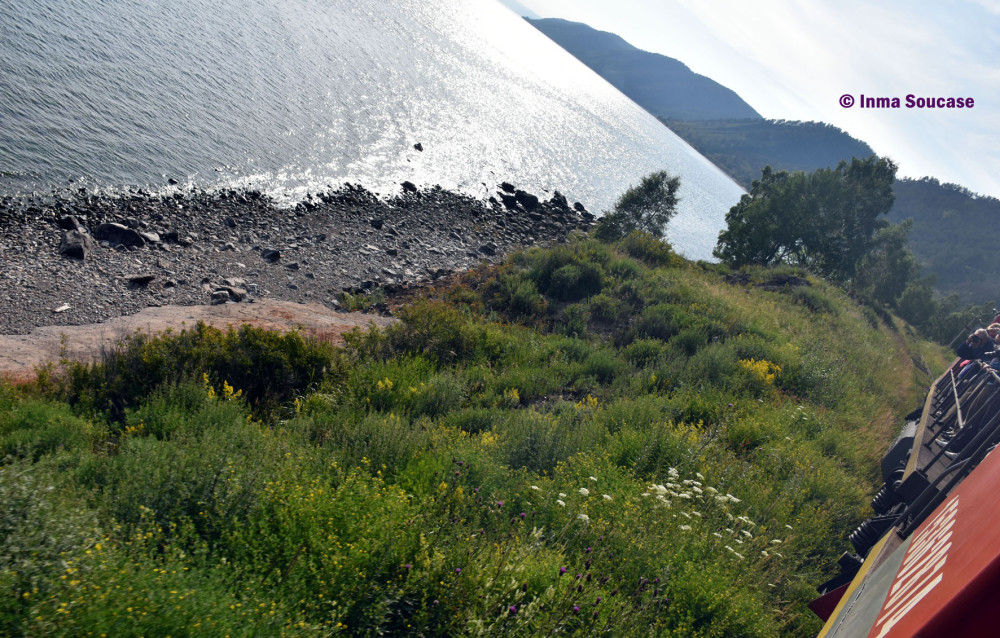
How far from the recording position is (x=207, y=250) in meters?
15.4

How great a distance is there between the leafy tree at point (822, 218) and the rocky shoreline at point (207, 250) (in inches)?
666

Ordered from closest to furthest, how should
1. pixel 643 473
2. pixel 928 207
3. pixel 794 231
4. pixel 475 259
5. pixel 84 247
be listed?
1. pixel 643 473
2. pixel 84 247
3. pixel 475 259
4. pixel 794 231
5. pixel 928 207

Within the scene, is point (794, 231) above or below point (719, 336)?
above

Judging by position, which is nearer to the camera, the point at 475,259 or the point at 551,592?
the point at 551,592

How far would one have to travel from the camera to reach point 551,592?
3.28 m

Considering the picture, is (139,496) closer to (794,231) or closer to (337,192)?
(337,192)

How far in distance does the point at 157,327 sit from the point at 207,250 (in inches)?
246

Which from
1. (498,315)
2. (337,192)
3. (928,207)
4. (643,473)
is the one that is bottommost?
(337,192)

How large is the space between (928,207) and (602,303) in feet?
Result: 340

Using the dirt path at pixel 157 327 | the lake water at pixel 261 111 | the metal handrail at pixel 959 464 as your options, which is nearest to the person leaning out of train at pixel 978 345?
the metal handrail at pixel 959 464

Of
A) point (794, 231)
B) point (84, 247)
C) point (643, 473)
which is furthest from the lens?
point (794, 231)

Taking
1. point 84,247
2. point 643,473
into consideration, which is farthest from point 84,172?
point 643,473

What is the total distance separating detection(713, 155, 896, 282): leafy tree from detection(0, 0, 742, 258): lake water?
10656 mm

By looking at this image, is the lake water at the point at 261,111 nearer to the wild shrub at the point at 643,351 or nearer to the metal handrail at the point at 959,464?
the wild shrub at the point at 643,351
